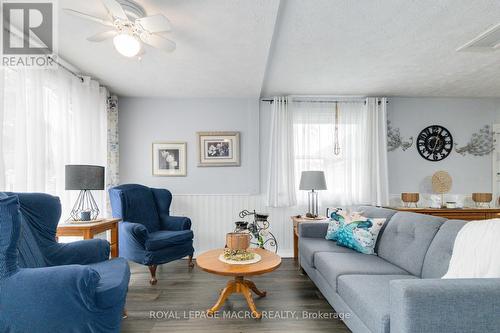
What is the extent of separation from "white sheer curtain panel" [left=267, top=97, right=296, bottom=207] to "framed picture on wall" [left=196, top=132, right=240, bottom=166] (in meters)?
0.57

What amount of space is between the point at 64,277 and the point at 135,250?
4.94ft

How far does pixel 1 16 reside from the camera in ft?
6.61

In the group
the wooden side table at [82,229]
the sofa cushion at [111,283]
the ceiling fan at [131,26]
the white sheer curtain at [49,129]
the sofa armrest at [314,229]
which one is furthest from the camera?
the sofa armrest at [314,229]

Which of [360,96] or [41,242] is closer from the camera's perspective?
[41,242]

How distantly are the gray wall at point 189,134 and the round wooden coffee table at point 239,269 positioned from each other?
1769mm

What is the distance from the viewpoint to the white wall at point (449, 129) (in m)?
4.31

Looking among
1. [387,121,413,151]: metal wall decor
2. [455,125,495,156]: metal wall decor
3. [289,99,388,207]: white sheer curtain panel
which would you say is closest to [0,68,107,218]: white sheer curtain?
[289,99,388,207]: white sheer curtain panel

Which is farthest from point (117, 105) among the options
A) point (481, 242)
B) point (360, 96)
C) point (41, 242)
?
point (481, 242)

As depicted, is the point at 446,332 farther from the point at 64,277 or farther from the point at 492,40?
the point at 492,40

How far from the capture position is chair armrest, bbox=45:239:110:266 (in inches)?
76.0

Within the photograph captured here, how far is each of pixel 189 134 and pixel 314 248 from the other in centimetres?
258

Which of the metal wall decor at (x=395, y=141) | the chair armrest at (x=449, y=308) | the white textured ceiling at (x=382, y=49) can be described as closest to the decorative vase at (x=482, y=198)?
the metal wall decor at (x=395, y=141)

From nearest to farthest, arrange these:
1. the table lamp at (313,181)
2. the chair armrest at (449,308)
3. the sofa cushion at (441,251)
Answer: the chair armrest at (449,308) → the sofa cushion at (441,251) → the table lamp at (313,181)

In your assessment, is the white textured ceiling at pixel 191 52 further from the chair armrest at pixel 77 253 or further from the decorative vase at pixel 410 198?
the decorative vase at pixel 410 198
